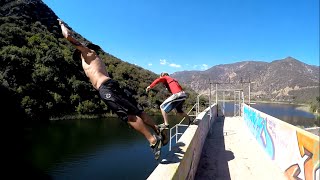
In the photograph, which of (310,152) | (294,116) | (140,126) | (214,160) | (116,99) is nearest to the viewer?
(116,99)

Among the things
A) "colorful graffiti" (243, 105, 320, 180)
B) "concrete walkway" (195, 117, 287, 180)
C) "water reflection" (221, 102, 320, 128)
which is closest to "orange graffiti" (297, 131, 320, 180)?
"colorful graffiti" (243, 105, 320, 180)

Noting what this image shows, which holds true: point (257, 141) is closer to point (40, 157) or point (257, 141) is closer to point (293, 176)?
point (293, 176)

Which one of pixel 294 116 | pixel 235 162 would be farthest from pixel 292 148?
pixel 294 116

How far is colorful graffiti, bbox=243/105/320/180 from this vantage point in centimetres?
475

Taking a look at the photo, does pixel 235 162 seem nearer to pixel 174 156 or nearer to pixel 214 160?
pixel 214 160

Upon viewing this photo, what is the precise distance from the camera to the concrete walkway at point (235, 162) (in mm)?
Result: 6746

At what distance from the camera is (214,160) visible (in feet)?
26.6

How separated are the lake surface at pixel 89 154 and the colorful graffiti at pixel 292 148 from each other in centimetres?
1608

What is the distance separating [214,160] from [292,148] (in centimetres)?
252

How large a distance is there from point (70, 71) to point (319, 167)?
214 feet

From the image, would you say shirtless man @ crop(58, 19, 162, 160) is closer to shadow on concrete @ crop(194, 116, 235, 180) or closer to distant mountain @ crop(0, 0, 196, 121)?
shadow on concrete @ crop(194, 116, 235, 180)

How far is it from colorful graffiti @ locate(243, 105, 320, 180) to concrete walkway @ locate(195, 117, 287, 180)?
10.3 inches

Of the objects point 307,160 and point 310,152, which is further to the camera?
point 307,160

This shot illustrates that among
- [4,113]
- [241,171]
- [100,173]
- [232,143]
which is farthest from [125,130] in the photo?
[241,171]
